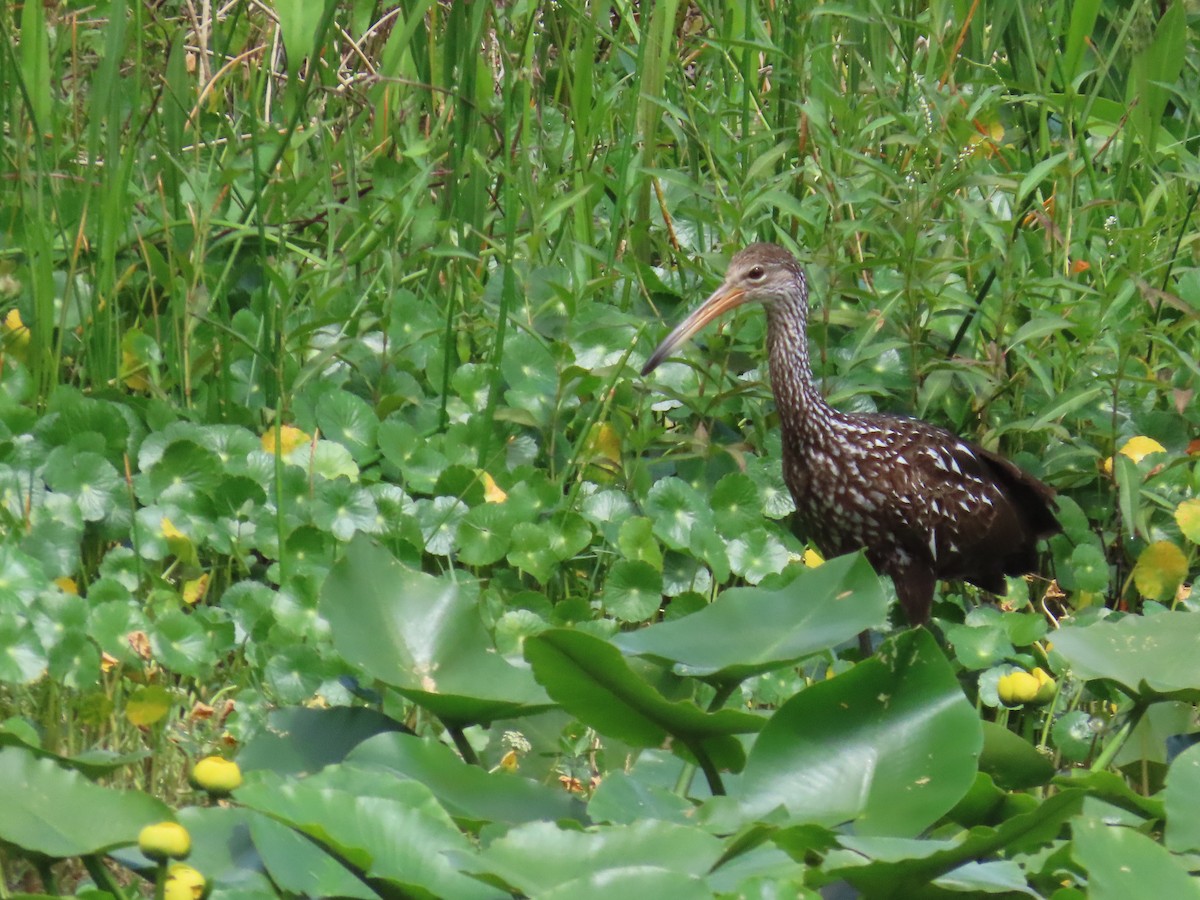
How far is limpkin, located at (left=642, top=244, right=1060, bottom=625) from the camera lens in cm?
381

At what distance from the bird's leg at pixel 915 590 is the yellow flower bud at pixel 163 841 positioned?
7.99ft

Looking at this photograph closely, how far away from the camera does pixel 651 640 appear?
7.32 feet

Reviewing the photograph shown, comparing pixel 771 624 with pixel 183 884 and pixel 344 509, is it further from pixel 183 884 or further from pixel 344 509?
pixel 344 509

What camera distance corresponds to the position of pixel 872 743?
212 cm

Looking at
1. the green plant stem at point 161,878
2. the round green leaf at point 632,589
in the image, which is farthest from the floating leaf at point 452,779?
the round green leaf at point 632,589

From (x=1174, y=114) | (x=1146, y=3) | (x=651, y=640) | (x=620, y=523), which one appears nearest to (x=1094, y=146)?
(x=1174, y=114)

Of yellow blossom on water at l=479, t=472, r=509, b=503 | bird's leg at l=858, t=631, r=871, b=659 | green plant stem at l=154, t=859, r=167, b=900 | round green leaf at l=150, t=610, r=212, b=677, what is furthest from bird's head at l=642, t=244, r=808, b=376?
green plant stem at l=154, t=859, r=167, b=900

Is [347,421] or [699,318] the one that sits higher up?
[699,318]

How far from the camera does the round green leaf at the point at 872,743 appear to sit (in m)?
2.06

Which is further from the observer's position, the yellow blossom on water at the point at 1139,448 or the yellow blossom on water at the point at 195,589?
the yellow blossom on water at the point at 1139,448

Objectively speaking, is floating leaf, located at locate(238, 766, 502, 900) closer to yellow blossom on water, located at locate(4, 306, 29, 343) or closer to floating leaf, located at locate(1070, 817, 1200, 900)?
floating leaf, located at locate(1070, 817, 1200, 900)

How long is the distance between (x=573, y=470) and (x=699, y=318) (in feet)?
1.50

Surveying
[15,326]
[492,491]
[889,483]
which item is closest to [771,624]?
[492,491]

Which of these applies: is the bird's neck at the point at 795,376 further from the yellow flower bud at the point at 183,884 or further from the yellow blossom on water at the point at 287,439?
the yellow flower bud at the point at 183,884
